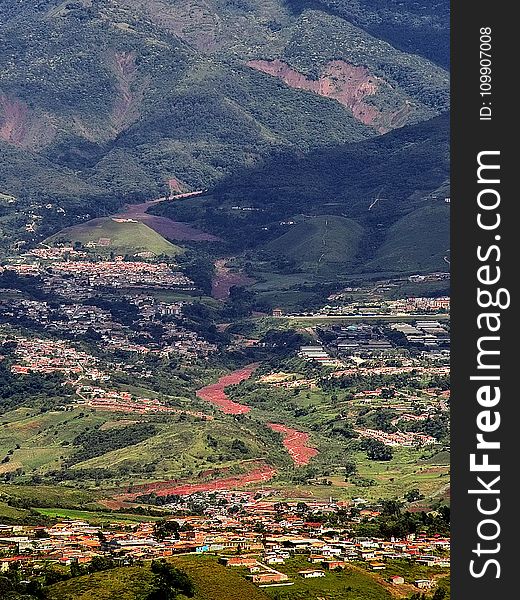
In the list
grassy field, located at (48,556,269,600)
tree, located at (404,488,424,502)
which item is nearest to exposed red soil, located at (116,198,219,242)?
tree, located at (404,488,424,502)

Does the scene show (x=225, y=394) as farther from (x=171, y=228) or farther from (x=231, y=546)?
(x=171, y=228)

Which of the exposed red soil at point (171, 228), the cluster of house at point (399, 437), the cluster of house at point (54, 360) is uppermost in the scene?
the exposed red soil at point (171, 228)

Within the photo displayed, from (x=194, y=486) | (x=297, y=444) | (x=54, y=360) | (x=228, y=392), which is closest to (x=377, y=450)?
(x=297, y=444)

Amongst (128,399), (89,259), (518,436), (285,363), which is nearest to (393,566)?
(518,436)

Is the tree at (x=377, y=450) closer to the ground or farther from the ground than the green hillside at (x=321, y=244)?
closer to the ground

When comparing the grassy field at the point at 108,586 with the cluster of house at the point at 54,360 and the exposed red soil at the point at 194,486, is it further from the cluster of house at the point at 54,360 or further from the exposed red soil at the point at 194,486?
the cluster of house at the point at 54,360

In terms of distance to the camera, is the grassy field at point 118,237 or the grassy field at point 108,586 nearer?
the grassy field at point 108,586

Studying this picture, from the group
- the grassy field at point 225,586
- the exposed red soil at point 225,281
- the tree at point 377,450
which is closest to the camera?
the grassy field at point 225,586

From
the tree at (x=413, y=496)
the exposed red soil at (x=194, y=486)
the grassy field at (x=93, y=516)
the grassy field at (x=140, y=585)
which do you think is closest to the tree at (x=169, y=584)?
the grassy field at (x=140, y=585)

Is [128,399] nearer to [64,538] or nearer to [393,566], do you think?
[64,538]
